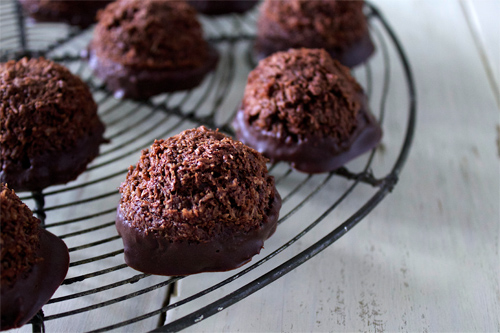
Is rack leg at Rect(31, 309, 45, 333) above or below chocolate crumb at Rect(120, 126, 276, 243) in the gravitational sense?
below

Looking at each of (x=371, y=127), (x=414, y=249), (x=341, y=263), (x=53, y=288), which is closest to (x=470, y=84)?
(x=371, y=127)

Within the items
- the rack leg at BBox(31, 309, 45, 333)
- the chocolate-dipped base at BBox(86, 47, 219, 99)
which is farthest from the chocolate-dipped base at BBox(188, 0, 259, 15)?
the rack leg at BBox(31, 309, 45, 333)

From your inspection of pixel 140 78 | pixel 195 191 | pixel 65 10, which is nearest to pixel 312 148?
pixel 195 191

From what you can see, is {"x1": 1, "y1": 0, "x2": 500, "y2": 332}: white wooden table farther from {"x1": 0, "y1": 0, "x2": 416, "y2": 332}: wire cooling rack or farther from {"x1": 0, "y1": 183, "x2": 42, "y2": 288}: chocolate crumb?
{"x1": 0, "y1": 183, "x2": 42, "y2": 288}: chocolate crumb

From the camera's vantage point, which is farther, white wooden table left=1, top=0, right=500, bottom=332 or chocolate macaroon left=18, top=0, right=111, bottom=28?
chocolate macaroon left=18, top=0, right=111, bottom=28

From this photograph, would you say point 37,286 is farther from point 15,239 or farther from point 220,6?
point 220,6

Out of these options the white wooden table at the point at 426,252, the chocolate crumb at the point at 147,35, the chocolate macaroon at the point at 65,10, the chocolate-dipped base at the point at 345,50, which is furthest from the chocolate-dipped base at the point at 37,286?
the chocolate macaroon at the point at 65,10
